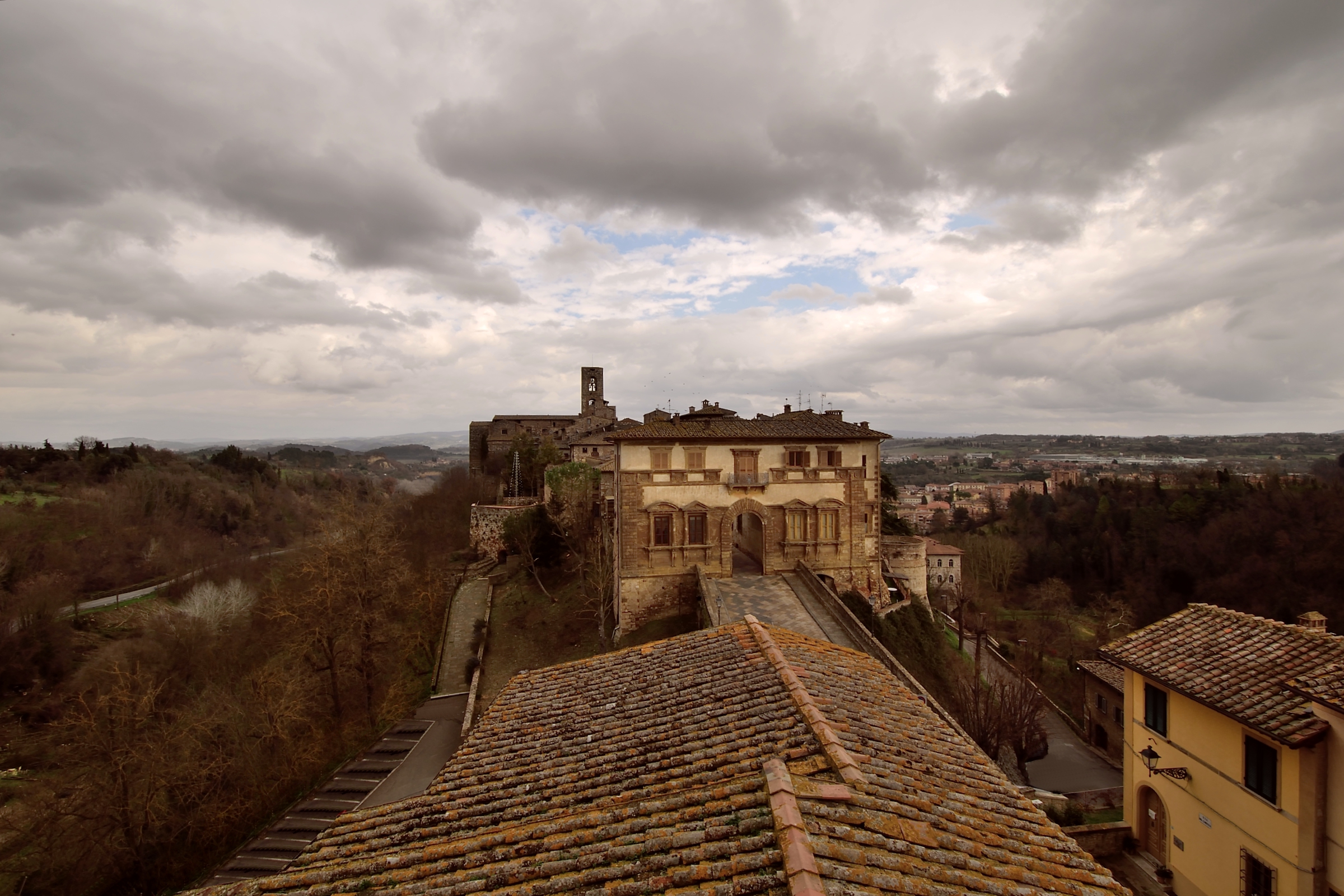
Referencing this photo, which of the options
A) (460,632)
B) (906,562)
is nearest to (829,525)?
(906,562)

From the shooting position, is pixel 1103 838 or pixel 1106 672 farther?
pixel 1106 672

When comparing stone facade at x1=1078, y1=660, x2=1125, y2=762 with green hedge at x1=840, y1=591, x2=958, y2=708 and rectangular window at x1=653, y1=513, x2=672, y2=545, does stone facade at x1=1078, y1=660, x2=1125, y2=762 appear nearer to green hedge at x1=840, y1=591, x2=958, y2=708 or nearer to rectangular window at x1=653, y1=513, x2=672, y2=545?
green hedge at x1=840, y1=591, x2=958, y2=708

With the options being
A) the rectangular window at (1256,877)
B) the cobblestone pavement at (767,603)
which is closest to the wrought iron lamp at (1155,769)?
the rectangular window at (1256,877)

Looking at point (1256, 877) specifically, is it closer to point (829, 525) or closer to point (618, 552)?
point (829, 525)

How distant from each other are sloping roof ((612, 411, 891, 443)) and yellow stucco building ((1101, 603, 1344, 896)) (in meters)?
10.4

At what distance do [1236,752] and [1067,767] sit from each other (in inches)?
725

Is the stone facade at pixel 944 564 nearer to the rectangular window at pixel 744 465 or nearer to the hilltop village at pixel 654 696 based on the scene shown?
the hilltop village at pixel 654 696

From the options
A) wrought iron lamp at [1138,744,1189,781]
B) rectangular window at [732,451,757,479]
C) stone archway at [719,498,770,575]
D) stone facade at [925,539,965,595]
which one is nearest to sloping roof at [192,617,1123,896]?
wrought iron lamp at [1138,744,1189,781]

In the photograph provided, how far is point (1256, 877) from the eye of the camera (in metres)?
10.2

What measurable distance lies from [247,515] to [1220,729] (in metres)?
71.0

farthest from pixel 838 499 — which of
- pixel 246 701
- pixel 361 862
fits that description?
pixel 246 701

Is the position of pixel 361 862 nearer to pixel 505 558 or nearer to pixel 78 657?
pixel 505 558

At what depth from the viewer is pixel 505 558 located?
1436 inches

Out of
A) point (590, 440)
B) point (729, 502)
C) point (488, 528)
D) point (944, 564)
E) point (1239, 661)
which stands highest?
point (590, 440)
